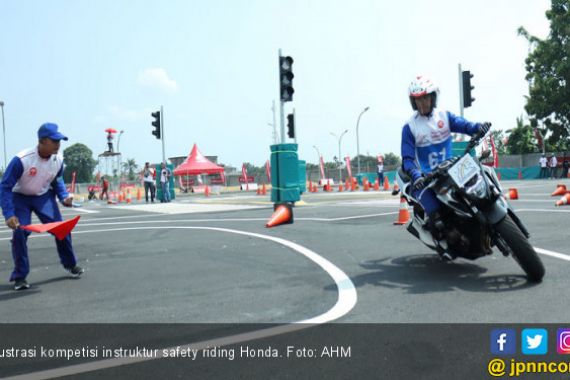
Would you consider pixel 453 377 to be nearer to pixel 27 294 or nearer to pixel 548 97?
pixel 27 294

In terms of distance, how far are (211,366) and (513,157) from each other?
162ft

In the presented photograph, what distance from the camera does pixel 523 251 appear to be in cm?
435

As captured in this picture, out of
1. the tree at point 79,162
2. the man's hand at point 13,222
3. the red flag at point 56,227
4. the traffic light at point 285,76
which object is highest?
the tree at point 79,162

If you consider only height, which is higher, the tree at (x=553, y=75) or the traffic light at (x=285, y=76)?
the tree at (x=553, y=75)

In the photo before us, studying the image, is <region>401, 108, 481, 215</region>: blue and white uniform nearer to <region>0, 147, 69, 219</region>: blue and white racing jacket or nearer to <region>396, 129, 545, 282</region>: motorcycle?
<region>396, 129, 545, 282</region>: motorcycle

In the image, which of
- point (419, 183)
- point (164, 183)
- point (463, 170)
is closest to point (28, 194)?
point (419, 183)

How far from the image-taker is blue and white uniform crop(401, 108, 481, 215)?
5.41 m

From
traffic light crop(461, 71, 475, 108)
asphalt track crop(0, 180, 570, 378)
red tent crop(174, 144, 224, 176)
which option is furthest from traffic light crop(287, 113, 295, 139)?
red tent crop(174, 144, 224, 176)

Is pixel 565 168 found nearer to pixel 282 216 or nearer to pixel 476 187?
pixel 282 216

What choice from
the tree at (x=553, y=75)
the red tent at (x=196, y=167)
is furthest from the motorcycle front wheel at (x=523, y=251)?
the tree at (x=553, y=75)

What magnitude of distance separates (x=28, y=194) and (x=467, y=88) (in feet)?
46.6

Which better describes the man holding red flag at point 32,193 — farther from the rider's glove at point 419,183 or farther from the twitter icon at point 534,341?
the twitter icon at point 534,341

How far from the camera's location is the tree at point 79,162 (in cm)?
13150

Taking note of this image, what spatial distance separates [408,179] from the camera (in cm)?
551
